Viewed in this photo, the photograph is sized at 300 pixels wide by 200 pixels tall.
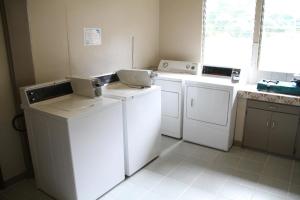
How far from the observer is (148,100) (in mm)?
3057

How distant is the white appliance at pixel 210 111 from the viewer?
3.39 m

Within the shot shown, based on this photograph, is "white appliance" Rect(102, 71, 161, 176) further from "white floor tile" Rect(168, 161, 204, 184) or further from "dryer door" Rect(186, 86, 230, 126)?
"dryer door" Rect(186, 86, 230, 126)

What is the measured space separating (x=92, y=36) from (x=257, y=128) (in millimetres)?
2471

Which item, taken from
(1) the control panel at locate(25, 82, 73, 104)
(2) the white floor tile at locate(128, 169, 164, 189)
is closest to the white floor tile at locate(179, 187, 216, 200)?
(2) the white floor tile at locate(128, 169, 164, 189)

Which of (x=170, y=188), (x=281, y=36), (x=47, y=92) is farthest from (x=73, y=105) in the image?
(x=281, y=36)

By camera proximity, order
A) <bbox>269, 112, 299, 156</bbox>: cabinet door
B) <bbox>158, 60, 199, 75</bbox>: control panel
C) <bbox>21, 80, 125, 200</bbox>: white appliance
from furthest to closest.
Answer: <bbox>158, 60, 199, 75</bbox>: control panel < <bbox>269, 112, 299, 156</bbox>: cabinet door < <bbox>21, 80, 125, 200</bbox>: white appliance

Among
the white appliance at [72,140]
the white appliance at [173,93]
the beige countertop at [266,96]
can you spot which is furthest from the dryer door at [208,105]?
the white appliance at [72,140]

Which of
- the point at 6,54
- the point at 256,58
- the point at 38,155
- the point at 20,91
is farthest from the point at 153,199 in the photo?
the point at 256,58

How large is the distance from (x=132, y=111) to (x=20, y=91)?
113cm

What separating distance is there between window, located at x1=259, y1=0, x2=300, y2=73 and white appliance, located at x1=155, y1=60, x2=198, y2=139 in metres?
1.02

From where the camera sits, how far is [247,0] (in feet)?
11.5

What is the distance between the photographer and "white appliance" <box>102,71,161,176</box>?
2.84 m

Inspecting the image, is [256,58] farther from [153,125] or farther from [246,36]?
[153,125]

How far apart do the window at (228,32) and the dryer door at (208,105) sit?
0.59m
